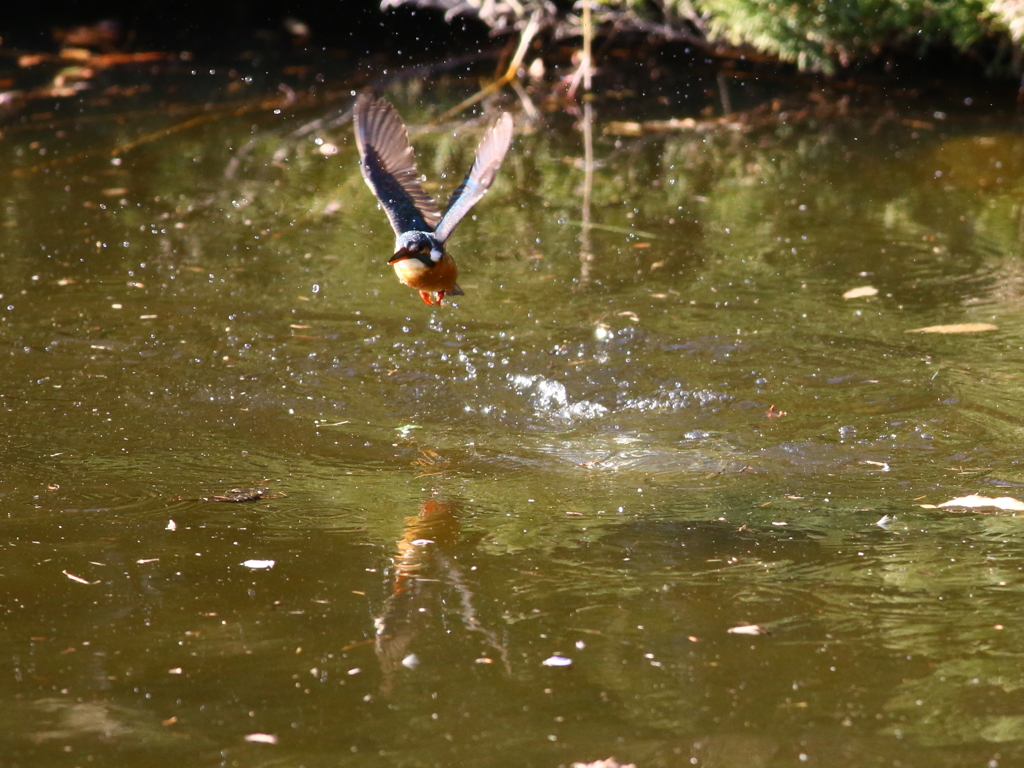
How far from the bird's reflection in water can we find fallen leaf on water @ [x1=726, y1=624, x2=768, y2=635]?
0.56 metres

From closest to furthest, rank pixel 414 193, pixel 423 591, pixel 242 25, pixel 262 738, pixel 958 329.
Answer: pixel 262 738 < pixel 423 591 < pixel 414 193 < pixel 958 329 < pixel 242 25

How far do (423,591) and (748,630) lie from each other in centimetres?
85

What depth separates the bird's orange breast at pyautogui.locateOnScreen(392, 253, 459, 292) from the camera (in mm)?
3424

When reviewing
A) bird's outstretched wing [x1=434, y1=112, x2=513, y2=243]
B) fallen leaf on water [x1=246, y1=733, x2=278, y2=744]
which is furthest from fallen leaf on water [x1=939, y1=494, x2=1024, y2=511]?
fallen leaf on water [x1=246, y1=733, x2=278, y2=744]

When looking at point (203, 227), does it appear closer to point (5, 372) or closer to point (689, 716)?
point (5, 372)

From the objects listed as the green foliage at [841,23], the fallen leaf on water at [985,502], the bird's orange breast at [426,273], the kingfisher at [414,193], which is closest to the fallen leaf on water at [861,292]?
the fallen leaf on water at [985,502]

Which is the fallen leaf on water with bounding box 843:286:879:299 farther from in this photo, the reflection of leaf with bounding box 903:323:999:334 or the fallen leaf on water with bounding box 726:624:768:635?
the fallen leaf on water with bounding box 726:624:768:635

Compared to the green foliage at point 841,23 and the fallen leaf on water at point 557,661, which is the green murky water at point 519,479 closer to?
the fallen leaf on water at point 557,661

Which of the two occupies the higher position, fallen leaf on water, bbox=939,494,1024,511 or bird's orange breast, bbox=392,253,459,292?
bird's orange breast, bbox=392,253,459,292

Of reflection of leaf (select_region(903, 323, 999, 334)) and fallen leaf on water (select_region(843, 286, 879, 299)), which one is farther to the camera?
fallen leaf on water (select_region(843, 286, 879, 299))

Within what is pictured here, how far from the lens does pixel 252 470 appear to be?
3871mm

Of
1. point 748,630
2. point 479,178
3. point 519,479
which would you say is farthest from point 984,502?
point 479,178

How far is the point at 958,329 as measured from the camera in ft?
16.2

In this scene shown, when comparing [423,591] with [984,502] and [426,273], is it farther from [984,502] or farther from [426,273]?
[984,502]
